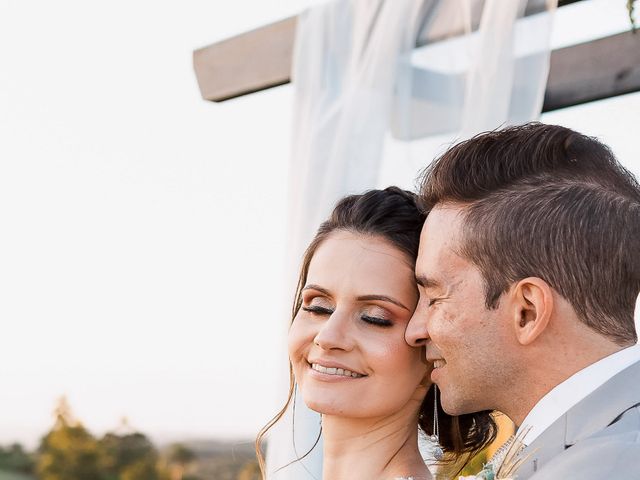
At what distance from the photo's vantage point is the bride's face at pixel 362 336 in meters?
2.28

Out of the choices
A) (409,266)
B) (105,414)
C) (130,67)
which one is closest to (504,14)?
(409,266)

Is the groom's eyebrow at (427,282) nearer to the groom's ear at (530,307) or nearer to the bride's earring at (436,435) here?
the groom's ear at (530,307)

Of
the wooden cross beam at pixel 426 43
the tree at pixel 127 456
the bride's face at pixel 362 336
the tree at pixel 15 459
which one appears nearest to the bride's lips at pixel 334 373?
the bride's face at pixel 362 336

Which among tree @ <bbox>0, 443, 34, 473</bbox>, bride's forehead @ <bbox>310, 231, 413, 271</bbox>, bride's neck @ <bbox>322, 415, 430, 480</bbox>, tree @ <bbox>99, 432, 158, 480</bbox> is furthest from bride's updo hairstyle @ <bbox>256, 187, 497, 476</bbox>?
tree @ <bbox>0, 443, 34, 473</bbox>

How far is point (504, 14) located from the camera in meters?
3.04

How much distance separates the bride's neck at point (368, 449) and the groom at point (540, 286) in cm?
41

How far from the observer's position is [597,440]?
1546mm

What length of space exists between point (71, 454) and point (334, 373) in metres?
6.64

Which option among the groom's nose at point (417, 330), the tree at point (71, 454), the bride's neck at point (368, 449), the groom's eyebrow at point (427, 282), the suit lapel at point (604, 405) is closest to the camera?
the suit lapel at point (604, 405)

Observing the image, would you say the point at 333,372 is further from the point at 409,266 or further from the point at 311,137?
the point at 311,137

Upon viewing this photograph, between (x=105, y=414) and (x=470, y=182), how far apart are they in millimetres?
8108

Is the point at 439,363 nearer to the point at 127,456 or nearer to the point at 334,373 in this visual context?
the point at 334,373

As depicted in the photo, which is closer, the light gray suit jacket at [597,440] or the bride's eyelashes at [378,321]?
the light gray suit jacket at [597,440]

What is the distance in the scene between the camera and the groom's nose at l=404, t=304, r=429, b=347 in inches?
85.4
